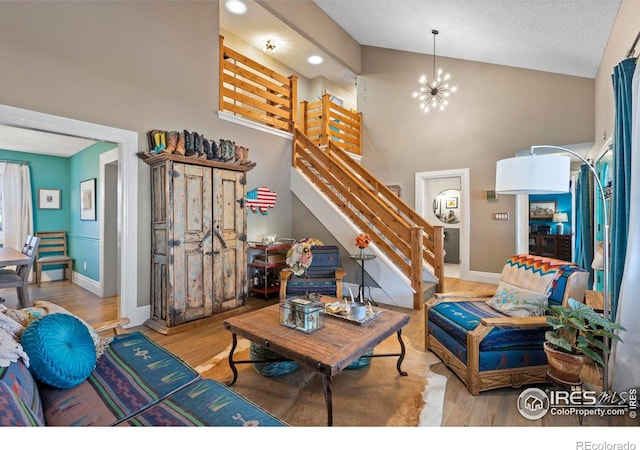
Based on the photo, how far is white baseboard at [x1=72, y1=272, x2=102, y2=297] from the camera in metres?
4.78

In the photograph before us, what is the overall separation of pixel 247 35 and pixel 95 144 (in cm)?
339

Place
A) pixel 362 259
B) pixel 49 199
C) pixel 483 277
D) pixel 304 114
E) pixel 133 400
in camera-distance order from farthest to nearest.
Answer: pixel 304 114 → pixel 49 199 → pixel 483 277 → pixel 362 259 → pixel 133 400

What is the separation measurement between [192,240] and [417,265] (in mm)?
2757

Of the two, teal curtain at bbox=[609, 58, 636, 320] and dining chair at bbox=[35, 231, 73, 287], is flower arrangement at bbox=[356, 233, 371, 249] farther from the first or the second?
dining chair at bbox=[35, 231, 73, 287]

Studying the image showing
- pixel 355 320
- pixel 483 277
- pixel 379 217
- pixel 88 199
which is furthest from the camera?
pixel 483 277

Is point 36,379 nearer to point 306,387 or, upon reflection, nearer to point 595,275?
point 306,387

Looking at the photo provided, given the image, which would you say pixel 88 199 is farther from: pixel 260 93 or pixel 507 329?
pixel 507 329

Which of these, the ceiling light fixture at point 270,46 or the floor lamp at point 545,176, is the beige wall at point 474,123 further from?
the floor lamp at point 545,176

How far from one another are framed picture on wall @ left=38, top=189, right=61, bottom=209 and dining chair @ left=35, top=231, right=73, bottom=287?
20.4 inches

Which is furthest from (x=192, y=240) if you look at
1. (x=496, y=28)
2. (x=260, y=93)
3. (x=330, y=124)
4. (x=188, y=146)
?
(x=496, y=28)

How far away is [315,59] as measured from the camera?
22.3 ft

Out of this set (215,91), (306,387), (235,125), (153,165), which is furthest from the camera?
(235,125)

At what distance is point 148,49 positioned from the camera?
11.3 ft
